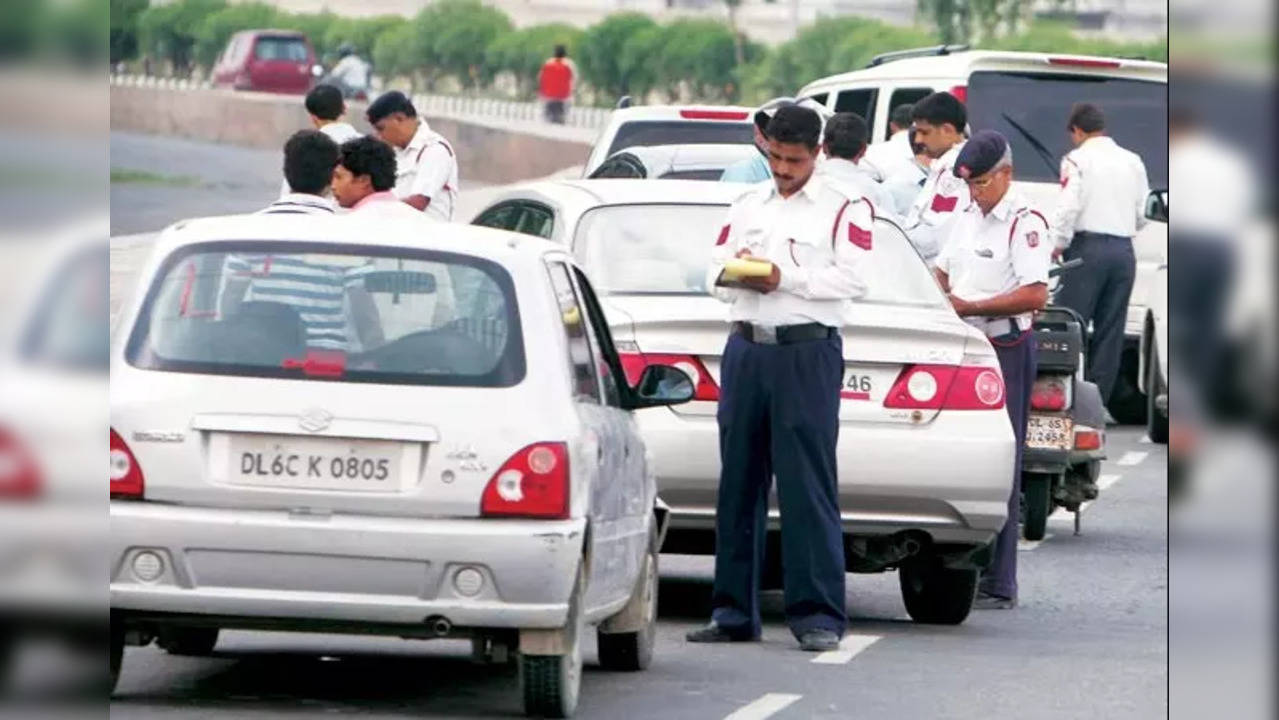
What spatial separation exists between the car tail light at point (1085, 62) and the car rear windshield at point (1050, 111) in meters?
0.10

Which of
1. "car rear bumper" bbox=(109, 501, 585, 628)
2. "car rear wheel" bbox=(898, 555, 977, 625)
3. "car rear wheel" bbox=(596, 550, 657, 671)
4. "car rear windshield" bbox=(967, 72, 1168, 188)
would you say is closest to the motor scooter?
"car rear wheel" bbox=(898, 555, 977, 625)

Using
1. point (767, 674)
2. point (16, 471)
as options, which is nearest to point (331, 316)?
point (767, 674)

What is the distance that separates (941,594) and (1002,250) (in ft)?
4.51

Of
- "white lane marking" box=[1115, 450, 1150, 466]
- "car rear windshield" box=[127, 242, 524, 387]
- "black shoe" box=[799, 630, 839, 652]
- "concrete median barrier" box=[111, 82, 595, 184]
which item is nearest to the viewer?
"car rear windshield" box=[127, 242, 524, 387]

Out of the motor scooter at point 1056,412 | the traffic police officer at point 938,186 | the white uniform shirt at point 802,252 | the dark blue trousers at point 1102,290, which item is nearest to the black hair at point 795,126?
the white uniform shirt at point 802,252

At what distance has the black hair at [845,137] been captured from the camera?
13336mm

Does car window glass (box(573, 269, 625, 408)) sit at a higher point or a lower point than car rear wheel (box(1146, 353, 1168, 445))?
higher

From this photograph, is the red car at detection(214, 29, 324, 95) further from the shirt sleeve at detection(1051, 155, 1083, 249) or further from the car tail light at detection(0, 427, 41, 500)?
the car tail light at detection(0, 427, 41, 500)

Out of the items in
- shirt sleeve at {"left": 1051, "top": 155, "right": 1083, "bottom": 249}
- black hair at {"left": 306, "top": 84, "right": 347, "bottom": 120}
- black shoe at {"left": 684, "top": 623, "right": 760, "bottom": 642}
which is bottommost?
black shoe at {"left": 684, "top": 623, "right": 760, "bottom": 642}

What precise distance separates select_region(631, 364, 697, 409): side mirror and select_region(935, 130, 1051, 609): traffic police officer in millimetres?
2736

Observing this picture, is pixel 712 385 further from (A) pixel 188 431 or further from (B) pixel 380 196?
(A) pixel 188 431

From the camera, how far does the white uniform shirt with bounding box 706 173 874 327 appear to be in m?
9.10

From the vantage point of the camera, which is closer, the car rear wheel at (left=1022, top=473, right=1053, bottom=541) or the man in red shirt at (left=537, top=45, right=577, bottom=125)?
the car rear wheel at (left=1022, top=473, right=1053, bottom=541)

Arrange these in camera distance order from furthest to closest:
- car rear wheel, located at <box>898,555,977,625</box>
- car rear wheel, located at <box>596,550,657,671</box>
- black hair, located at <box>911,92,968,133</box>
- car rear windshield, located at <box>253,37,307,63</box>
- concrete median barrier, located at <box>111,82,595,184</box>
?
1. car rear windshield, located at <box>253,37,307,63</box>
2. concrete median barrier, located at <box>111,82,595,184</box>
3. black hair, located at <box>911,92,968,133</box>
4. car rear wheel, located at <box>898,555,977,625</box>
5. car rear wheel, located at <box>596,550,657,671</box>
